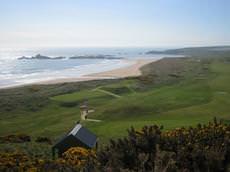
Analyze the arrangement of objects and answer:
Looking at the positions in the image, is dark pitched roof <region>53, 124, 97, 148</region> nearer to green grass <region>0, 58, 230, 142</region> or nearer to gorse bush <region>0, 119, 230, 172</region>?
green grass <region>0, 58, 230, 142</region>

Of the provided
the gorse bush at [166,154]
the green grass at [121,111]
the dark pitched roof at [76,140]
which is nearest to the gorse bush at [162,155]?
the gorse bush at [166,154]

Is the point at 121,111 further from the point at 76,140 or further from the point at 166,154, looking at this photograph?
the point at 166,154

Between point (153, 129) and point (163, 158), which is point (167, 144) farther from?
point (163, 158)

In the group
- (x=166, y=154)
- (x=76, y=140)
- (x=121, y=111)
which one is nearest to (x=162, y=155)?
(x=166, y=154)

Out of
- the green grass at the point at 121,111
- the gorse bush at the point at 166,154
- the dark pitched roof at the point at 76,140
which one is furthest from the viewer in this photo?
the green grass at the point at 121,111

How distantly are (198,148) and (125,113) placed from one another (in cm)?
3129

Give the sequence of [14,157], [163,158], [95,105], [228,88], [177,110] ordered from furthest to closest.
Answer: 1. [228,88]
2. [95,105]
3. [177,110]
4. [14,157]
5. [163,158]

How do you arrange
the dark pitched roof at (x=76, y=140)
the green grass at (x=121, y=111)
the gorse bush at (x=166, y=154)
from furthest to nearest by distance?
the green grass at (x=121, y=111) < the dark pitched roof at (x=76, y=140) < the gorse bush at (x=166, y=154)

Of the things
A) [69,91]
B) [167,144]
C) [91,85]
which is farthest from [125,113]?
[167,144]

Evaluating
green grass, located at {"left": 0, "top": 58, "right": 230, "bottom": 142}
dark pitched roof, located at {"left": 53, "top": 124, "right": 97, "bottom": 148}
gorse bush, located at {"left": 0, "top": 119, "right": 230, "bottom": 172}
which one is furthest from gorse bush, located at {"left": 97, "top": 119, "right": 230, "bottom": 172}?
green grass, located at {"left": 0, "top": 58, "right": 230, "bottom": 142}

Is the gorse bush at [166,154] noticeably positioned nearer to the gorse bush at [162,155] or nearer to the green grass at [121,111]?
the gorse bush at [162,155]

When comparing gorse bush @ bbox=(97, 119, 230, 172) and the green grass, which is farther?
the green grass

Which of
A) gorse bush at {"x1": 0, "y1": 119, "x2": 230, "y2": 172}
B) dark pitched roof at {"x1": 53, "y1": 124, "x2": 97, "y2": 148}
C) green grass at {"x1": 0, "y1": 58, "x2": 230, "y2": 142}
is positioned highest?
gorse bush at {"x1": 0, "y1": 119, "x2": 230, "y2": 172}

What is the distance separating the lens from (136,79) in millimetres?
68812
